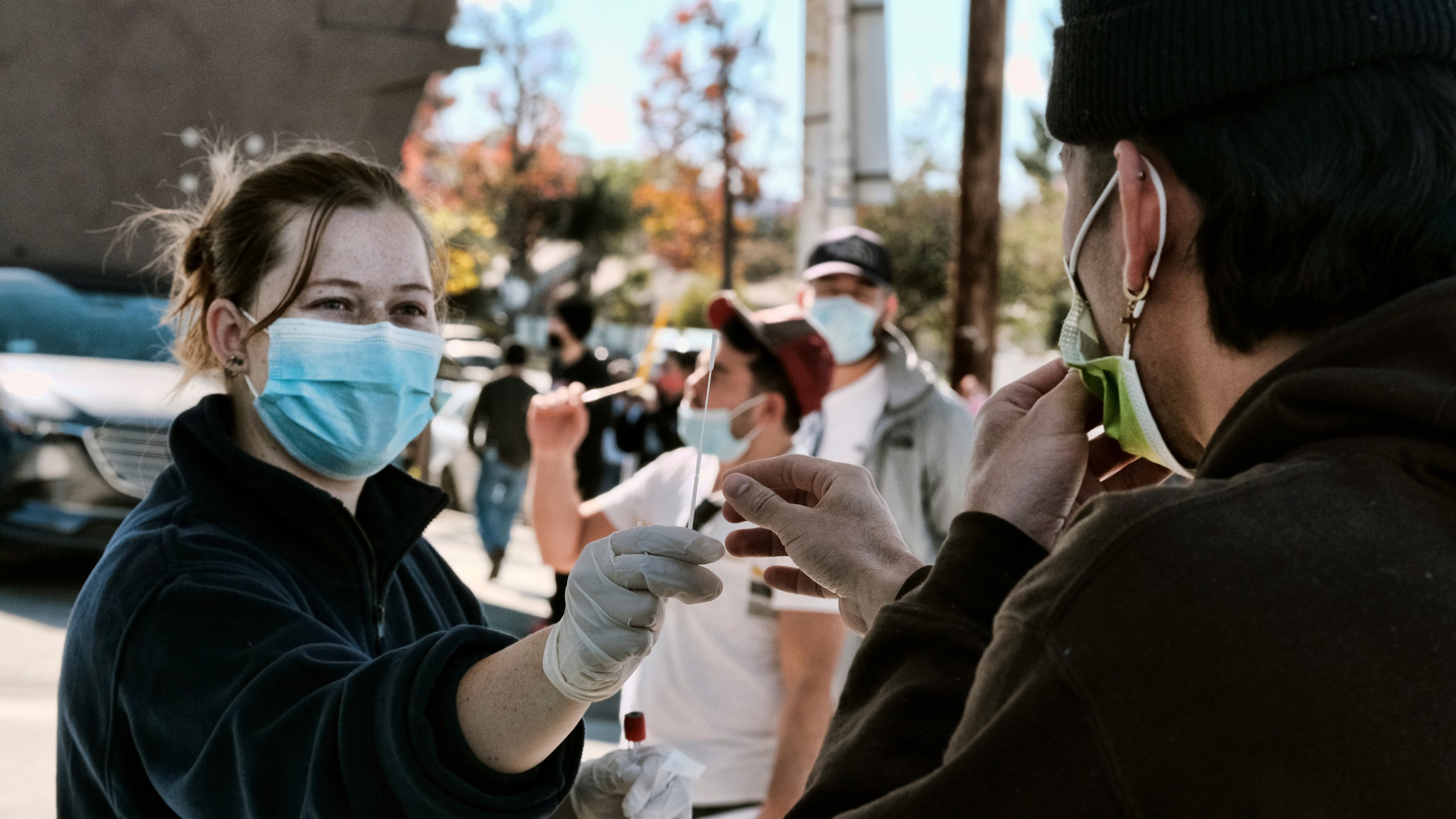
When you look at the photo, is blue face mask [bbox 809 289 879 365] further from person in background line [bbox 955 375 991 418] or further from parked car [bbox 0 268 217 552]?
parked car [bbox 0 268 217 552]

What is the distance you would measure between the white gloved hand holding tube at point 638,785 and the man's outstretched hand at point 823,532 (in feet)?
1.88

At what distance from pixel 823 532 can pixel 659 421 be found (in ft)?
31.0

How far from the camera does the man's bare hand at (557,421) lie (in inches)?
139

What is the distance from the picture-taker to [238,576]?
1.68 metres

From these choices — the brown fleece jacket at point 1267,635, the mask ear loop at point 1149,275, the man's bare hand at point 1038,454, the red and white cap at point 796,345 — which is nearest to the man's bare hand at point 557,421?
the red and white cap at point 796,345

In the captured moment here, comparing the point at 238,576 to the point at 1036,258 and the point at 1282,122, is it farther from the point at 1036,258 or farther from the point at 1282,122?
the point at 1036,258

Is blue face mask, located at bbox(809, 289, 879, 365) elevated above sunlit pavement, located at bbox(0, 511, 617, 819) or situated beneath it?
elevated above

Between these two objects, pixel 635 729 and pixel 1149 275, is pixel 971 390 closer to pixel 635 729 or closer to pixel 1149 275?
pixel 635 729

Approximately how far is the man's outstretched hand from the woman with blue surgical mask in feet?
0.32

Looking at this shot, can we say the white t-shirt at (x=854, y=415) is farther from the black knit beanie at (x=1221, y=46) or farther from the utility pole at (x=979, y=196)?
the utility pole at (x=979, y=196)

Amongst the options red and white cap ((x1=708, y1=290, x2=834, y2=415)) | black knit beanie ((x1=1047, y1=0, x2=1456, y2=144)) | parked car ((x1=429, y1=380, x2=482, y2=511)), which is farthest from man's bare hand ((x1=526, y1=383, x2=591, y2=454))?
parked car ((x1=429, y1=380, x2=482, y2=511))

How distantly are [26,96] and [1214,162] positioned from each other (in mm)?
14652

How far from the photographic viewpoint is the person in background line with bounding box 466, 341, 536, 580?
9039mm

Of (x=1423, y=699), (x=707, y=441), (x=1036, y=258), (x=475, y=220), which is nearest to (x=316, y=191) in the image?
(x=707, y=441)
